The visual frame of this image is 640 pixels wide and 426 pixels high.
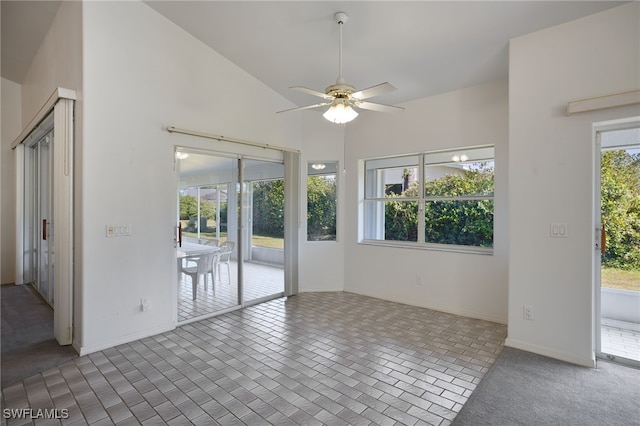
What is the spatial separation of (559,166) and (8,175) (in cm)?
801

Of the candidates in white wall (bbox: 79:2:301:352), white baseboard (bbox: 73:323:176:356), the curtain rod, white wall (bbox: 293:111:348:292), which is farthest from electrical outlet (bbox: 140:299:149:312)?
white wall (bbox: 293:111:348:292)

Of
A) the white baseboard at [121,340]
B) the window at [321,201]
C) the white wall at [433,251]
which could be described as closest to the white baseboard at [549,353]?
the white wall at [433,251]

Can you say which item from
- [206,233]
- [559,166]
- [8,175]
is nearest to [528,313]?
[559,166]

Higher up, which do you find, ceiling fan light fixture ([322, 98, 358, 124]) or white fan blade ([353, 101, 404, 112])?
white fan blade ([353, 101, 404, 112])

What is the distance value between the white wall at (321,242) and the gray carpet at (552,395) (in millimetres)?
2803

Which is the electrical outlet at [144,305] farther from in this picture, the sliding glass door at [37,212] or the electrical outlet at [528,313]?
the electrical outlet at [528,313]

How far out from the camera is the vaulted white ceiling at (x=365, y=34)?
286 centimetres

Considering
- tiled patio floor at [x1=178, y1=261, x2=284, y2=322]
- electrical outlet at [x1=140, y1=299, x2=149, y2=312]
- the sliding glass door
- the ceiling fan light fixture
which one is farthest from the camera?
the sliding glass door

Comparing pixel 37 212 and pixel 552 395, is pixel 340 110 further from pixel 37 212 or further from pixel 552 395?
pixel 37 212

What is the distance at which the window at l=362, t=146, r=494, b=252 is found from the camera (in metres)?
4.15

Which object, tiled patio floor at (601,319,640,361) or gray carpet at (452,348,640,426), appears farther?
tiled patio floor at (601,319,640,361)

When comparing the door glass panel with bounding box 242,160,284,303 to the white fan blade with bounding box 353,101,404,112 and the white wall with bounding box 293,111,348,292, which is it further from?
the white fan blade with bounding box 353,101,404,112

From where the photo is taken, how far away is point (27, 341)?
330 cm

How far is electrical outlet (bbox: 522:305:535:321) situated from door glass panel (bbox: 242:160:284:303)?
3169mm
